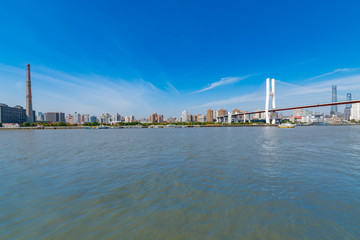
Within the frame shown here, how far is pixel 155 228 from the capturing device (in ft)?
10.6

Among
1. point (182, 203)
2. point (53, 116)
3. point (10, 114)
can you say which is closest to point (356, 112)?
point (182, 203)

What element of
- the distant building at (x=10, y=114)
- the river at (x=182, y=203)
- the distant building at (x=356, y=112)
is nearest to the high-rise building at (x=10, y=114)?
the distant building at (x=10, y=114)

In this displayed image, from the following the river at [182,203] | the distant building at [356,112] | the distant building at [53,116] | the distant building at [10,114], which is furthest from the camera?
the distant building at [53,116]

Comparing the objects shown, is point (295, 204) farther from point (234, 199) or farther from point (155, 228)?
point (155, 228)

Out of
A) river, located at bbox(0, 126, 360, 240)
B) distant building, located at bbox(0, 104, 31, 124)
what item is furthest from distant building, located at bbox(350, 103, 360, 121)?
distant building, located at bbox(0, 104, 31, 124)

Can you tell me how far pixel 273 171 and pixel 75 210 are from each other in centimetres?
744

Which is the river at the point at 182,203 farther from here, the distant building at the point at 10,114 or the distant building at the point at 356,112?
the distant building at the point at 356,112

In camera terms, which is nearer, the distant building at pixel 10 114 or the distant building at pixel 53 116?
the distant building at pixel 10 114

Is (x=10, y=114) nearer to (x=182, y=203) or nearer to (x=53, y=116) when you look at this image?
(x=53, y=116)

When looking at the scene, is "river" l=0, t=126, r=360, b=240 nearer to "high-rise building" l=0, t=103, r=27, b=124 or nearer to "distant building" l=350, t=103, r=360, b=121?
"high-rise building" l=0, t=103, r=27, b=124

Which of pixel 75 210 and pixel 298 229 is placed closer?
pixel 298 229

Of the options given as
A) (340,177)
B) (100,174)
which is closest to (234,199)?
(340,177)

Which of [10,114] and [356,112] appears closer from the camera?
[10,114]

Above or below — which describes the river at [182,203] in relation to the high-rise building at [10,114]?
below
